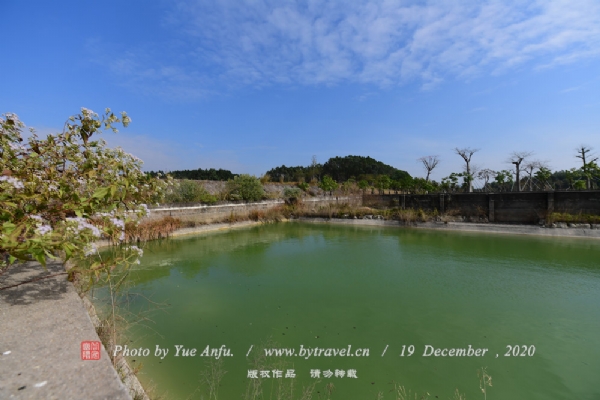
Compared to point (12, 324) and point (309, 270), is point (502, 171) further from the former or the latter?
point (12, 324)

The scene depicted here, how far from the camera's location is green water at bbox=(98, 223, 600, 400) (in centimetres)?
312

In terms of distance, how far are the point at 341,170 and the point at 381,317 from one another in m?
36.7

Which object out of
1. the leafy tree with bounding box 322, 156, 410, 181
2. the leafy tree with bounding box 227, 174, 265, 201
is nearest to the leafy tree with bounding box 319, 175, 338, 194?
the leafy tree with bounding box 227, 174, 265, 201

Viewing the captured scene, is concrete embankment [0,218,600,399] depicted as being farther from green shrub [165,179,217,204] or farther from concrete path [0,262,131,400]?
green shrub [165,179,217,204]

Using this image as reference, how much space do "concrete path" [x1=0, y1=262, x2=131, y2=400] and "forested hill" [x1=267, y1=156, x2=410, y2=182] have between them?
1416 inches

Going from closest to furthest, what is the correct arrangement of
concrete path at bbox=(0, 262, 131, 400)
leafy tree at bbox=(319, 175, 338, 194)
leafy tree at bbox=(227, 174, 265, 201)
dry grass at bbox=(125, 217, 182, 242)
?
concrete path at bbox=(0, 262, 131, 400) < dry grass at bbox=(125, 217, 182, 242) < leafy tree at bbox=(227, 174, 265, 201) < leafy tree at bbox=(319, 175, 338, 194)

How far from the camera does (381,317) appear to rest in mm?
4629

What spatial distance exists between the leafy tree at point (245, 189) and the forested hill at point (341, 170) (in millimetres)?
19076

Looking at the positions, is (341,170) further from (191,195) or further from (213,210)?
(191,195)

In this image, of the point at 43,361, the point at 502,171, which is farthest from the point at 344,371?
the point at 502,171

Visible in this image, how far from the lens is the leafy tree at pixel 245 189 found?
18.7m

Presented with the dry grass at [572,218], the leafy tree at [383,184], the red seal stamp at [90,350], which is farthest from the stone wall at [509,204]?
the red seal stamp at [90,350]

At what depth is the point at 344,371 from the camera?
3.26m

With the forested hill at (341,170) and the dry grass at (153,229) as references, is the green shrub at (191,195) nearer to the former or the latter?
the dry grass at (153,229)
